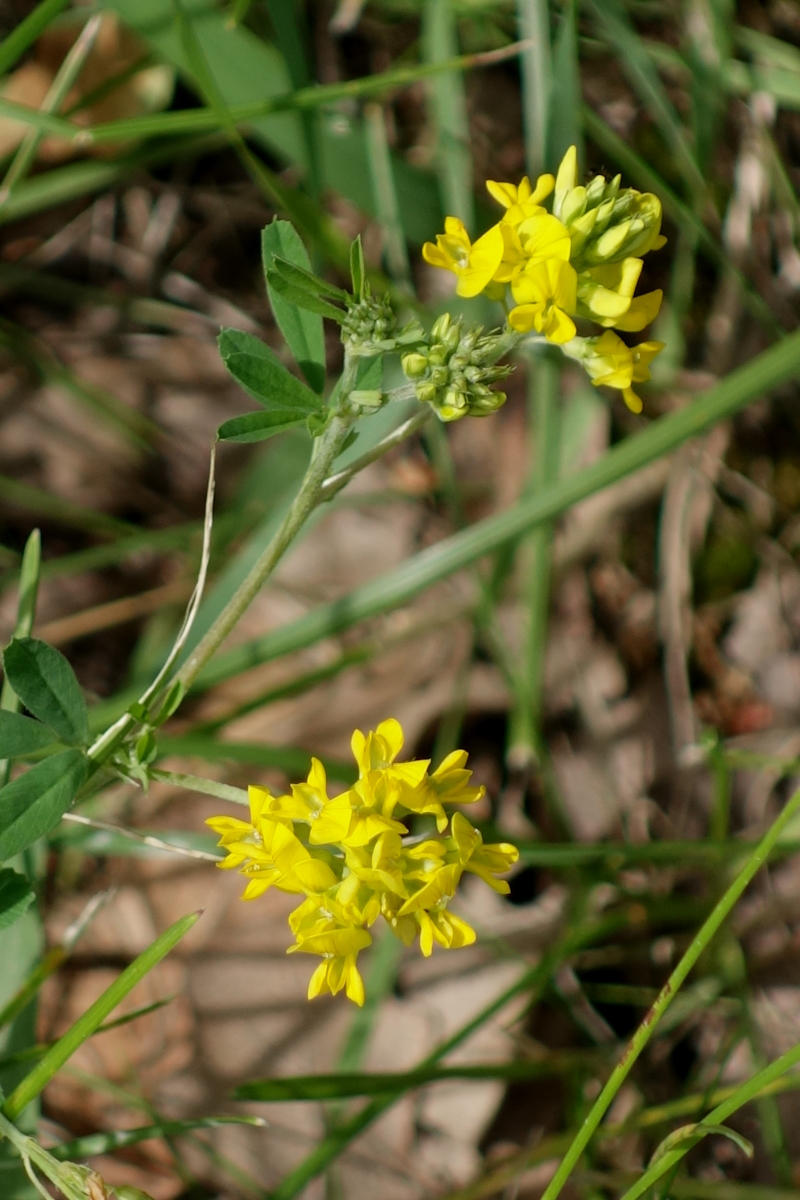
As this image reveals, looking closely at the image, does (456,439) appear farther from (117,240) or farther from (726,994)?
(726,994)

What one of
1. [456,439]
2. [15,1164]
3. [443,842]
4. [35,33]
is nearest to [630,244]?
[443,842]

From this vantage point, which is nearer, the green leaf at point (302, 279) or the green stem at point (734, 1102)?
the green leaf at point (302, 279)

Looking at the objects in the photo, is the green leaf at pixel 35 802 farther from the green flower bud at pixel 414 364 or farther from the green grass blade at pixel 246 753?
the green flower bud at pixel 414 364

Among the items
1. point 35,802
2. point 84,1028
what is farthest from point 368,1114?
point 35,802

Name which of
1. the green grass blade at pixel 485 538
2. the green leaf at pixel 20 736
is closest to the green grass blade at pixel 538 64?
the green grass blade at pixel 485 538

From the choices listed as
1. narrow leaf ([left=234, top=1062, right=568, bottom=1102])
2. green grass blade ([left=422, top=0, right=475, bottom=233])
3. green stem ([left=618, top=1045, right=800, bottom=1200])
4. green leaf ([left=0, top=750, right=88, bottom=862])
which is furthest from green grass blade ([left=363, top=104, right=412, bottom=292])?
green stem ([left=618, top=1045, right=800, bottom=1200])

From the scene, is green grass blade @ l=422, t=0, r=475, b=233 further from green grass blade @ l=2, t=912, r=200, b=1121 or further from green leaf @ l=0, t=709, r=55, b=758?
green grass blade @ l=2, t=912, r=200, b=1121

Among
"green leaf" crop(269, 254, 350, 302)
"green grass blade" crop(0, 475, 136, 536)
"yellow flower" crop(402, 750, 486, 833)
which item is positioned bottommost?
"green grass blade" crop(0, 475, 136, 536)
